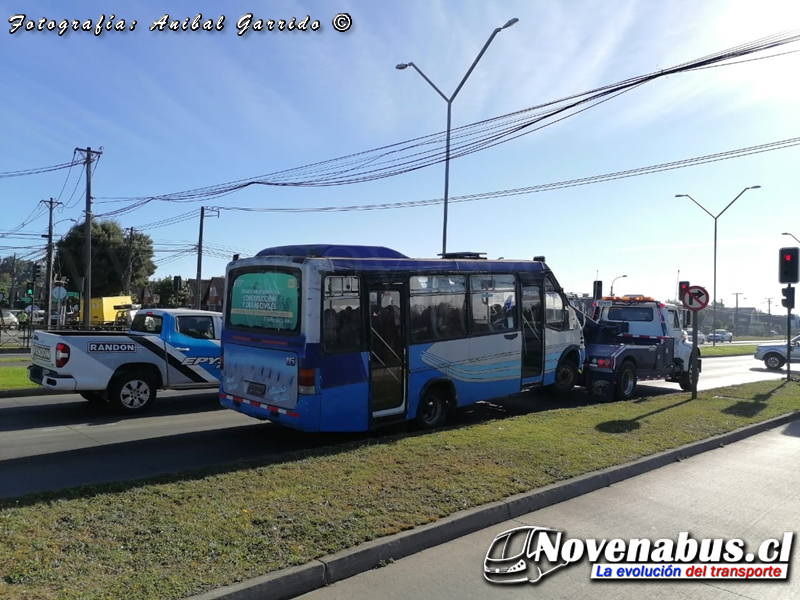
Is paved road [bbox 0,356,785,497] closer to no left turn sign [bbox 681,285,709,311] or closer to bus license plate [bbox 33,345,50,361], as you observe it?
bus license plate [bbox 33,345,50,361]

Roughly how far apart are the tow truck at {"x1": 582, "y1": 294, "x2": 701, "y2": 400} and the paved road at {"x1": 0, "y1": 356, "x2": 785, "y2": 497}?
89 centimetres

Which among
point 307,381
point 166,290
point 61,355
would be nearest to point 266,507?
point 307,381

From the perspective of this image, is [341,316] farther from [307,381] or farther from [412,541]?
[412,541]

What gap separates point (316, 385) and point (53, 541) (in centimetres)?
363

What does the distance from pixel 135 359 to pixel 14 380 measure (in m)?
5.02

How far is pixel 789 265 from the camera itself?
17.2 metres

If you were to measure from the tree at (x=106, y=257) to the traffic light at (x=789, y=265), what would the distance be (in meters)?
50.7

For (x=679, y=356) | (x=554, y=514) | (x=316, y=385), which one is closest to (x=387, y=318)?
(x=316, y=385)

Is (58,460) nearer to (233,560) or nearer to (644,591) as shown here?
(233,560)

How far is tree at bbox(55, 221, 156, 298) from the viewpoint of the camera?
53125mm

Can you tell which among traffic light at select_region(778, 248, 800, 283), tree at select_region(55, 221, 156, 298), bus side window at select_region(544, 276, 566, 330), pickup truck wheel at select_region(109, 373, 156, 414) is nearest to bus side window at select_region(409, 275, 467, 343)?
bus side window at select_region(544, 276, 566, 330)

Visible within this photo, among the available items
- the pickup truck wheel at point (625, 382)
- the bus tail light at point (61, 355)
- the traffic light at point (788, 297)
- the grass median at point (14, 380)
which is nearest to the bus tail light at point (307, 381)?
the bus tail light at point (61, 355)

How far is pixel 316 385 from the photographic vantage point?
25.2ft

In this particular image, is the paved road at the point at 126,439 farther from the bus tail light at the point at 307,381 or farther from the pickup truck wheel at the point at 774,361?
the pickup truck wheel at the point at 774,361
